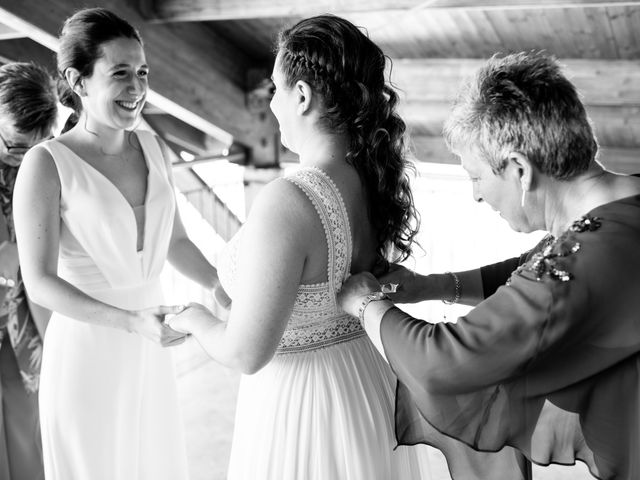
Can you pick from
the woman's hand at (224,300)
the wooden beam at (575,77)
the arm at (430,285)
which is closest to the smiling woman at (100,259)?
the woman's hand at (224,300)

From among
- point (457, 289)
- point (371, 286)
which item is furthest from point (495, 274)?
point (371, 286)

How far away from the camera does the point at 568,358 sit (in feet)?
4.48

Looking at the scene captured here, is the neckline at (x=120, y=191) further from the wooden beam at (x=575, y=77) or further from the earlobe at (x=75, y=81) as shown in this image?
the wooden beam at (x=575, y=77)

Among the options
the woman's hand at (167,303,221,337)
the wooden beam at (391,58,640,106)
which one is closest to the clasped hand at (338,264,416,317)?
the woman's hand at (167,303,221,337)

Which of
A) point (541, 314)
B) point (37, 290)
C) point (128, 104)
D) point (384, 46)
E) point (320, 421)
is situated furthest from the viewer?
point (384, 46)

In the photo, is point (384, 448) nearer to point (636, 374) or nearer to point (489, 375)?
point (489, 375)

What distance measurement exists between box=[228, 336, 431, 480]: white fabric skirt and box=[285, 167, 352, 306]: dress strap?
236 mm

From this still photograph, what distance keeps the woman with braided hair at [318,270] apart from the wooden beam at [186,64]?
111 inches

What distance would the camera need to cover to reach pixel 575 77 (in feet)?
19.2

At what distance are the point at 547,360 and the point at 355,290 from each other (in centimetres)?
42

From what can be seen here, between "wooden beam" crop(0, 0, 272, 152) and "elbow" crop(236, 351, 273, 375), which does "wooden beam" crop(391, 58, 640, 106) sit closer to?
"wooden beam" crop(0, 0, 272, 152)

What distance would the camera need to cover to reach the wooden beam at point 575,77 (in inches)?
226

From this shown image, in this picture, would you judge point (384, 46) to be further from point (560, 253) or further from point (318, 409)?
point (560, 253)

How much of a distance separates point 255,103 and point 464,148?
5.59 meters
